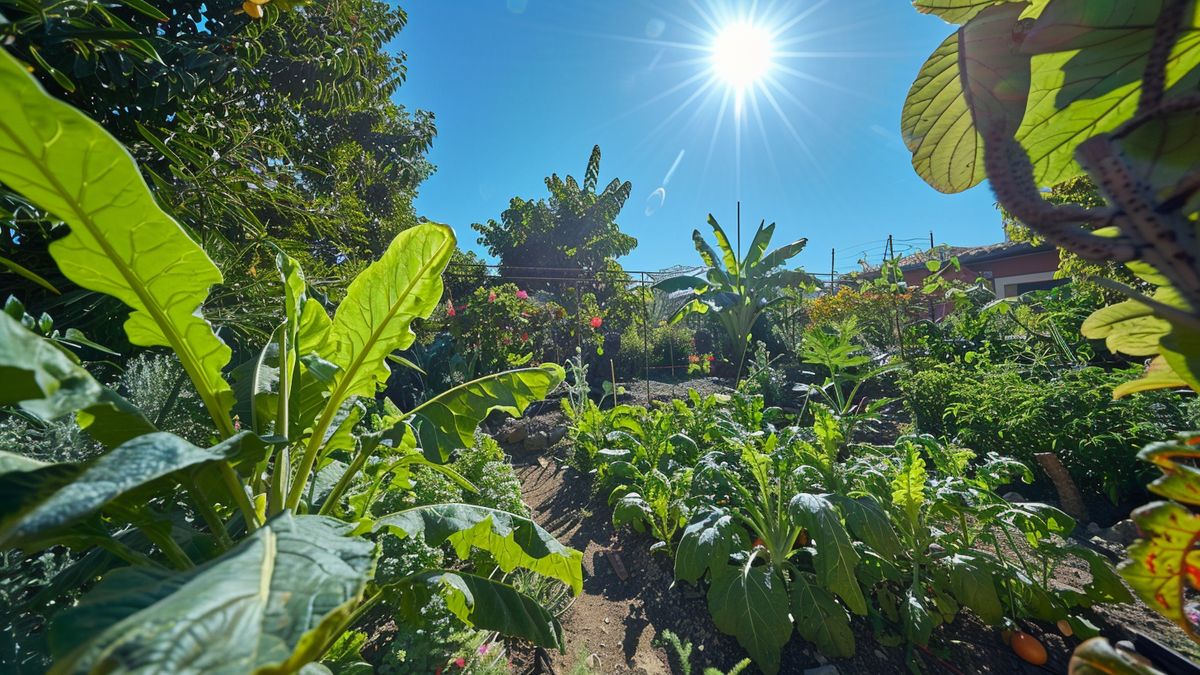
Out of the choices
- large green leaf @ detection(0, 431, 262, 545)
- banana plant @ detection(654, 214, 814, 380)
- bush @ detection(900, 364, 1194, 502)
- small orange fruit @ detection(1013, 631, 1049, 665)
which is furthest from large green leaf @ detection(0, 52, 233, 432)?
banana plant @ detection(654, 214, 814, 380)

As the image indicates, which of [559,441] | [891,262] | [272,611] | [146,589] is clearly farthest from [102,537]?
[891,262]

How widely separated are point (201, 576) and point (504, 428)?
497cm

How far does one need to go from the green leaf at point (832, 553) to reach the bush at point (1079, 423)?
2.11 meters

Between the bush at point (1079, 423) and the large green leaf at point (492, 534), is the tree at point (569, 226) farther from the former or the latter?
the large green leaf at point (492, 534)

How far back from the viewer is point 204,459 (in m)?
0.48

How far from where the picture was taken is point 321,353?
1.20m

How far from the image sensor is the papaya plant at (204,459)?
35 centimetres

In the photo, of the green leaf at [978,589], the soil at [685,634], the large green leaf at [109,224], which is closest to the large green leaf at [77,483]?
the large green leaf at [109,224]

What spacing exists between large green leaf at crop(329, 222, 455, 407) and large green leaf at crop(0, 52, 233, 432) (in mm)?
272

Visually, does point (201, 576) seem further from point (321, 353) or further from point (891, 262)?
point (891, 262)

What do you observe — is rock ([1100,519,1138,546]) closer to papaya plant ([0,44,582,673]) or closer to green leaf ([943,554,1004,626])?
green leaf ([943,554,1004,626])

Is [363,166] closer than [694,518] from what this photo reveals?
No

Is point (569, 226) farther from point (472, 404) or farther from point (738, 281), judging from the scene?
point (472, 404)

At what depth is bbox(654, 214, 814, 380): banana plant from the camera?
7750 millimetres
